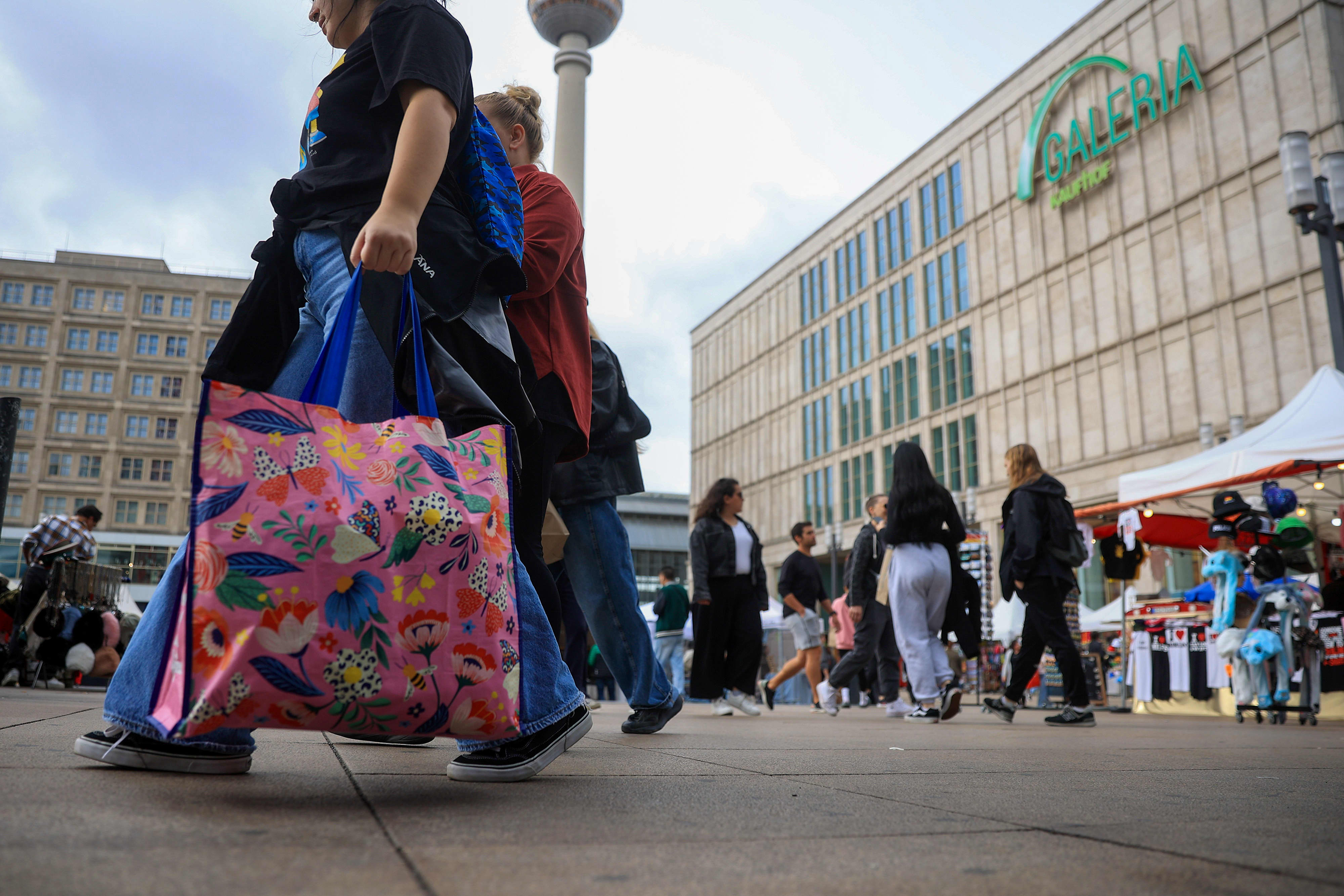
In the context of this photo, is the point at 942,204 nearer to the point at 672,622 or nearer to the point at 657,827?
the point at 672,622

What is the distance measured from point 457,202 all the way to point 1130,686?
2147 centimetres

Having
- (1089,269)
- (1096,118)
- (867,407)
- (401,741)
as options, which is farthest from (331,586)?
(867,407)

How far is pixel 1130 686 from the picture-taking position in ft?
68.7

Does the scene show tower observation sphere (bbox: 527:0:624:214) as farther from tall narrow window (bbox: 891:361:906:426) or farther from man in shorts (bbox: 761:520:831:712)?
tall narrow window (bbox: 891:361:906:426)

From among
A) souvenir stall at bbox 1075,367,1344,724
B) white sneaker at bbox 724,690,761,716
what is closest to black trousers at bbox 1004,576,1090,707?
white sneaker at bbox 724,690,761,716

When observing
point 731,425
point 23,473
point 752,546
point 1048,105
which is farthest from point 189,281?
point 752,546

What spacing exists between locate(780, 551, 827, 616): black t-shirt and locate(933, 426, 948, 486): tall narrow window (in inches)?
1129

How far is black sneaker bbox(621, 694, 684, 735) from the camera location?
430cm

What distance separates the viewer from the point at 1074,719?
22.5 ft

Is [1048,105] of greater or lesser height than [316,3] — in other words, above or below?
above

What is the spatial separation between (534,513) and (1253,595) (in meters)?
8.58

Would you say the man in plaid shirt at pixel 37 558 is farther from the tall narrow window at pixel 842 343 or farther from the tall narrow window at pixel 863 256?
the tall narrow window at pixel 842 343

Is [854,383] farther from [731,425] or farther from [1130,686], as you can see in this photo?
[1130,686]

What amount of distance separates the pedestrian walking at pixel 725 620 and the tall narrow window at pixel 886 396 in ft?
117
